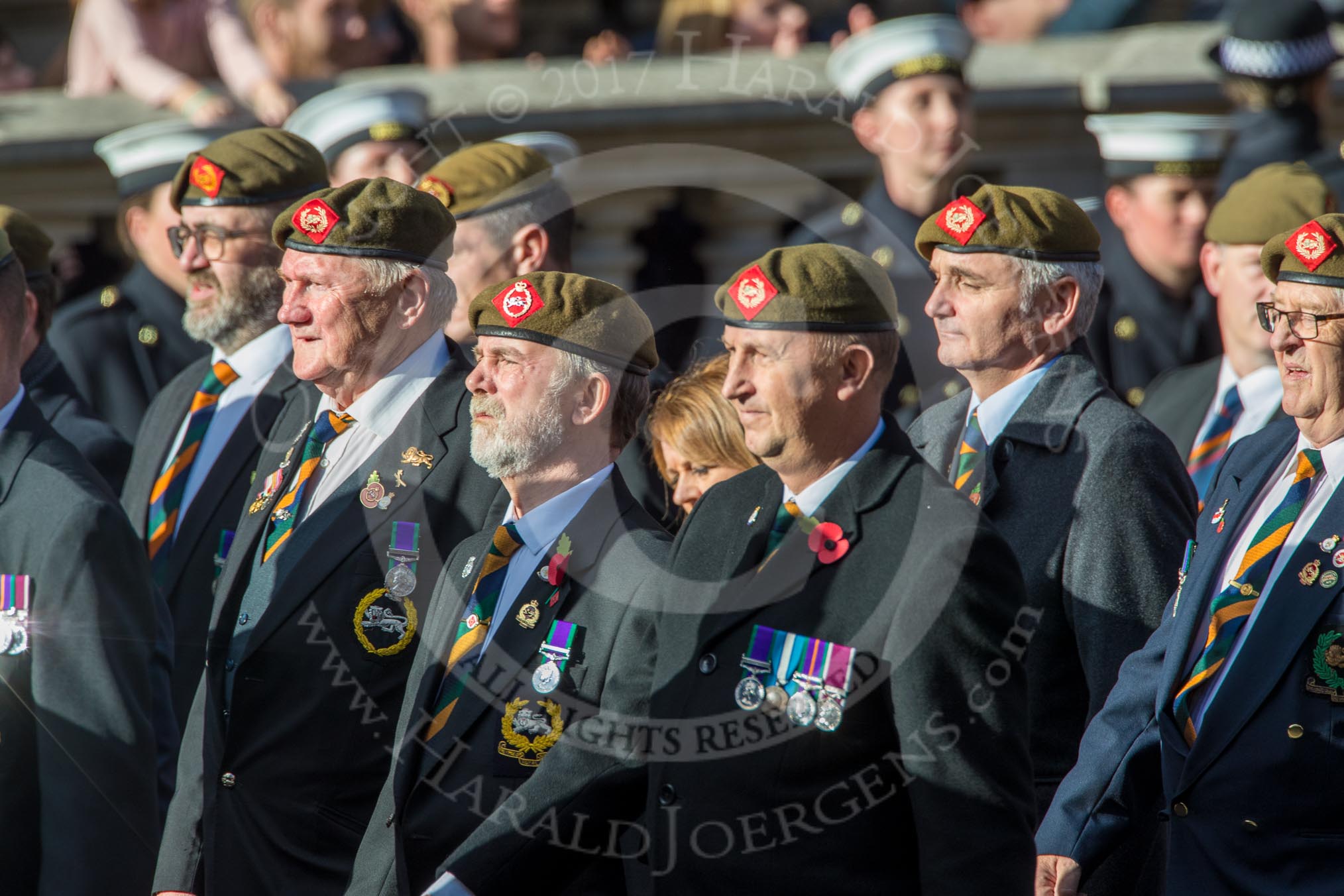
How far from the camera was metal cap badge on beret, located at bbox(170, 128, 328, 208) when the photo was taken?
229 inches

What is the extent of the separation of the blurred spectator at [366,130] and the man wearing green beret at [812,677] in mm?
3217

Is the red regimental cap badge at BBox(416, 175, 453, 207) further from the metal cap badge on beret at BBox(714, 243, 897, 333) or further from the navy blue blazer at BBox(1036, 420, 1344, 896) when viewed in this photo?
the navy blue blazer at BBox(1036, 420, 1344, 896)

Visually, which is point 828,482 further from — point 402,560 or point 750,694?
point 402,560

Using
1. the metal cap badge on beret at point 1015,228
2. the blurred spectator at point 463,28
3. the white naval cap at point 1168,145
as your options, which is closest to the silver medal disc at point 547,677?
the metal cap badge on beret at point 1015,228

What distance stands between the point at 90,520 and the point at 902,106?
127 inches

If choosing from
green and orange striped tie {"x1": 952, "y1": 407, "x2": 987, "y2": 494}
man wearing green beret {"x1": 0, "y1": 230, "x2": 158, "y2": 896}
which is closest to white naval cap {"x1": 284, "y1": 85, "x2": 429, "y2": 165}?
man wearing green beret {"x1": 0, "y1": 230, "x2": 158, "y2": 896}

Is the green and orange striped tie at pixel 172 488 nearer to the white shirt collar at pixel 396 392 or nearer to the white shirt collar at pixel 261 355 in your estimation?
the white shirt collar at pixel 261 355

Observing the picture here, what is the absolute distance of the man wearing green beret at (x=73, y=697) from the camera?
15.1 ft

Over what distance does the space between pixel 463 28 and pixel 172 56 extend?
1.21m

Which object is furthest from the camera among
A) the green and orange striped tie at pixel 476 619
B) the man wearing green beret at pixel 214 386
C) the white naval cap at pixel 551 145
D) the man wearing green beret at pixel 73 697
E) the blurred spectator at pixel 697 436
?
the white naval cap at pixel 551 145

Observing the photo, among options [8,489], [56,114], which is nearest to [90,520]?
[8,489]

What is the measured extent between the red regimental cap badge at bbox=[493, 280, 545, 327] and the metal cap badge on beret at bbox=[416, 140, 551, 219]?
4.77 feet

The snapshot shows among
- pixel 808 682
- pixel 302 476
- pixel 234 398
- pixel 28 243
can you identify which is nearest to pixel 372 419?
pixel 302 476

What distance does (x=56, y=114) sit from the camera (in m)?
8.22
